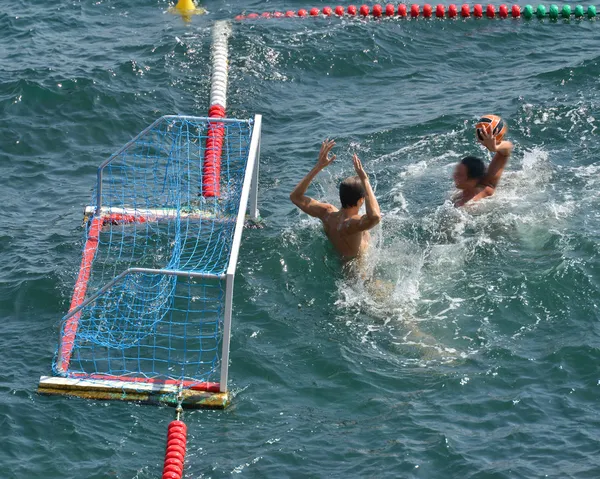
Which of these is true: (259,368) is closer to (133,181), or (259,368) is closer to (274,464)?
(274,464)

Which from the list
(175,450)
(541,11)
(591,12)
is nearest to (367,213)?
(175,450)

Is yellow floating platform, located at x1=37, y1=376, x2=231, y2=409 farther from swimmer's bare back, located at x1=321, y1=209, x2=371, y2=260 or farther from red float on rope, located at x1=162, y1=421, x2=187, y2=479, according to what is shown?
swimmer's bare back, located at x1=321, y1=209, x2=371, y2=260

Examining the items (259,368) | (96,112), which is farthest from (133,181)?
(259,368)

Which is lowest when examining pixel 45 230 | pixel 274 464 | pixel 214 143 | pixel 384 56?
pixel 274 464

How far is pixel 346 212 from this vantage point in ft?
30.5

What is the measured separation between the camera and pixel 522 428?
25.0 ft

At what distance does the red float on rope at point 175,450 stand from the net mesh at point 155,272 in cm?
76

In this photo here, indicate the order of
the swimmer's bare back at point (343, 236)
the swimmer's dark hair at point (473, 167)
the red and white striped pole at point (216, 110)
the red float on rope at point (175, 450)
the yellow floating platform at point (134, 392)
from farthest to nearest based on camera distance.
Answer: the red and white striped pole at point (216, 110) < the swimmer's dark hair at point (473, 167) < the swimmer's bare back at point (343, 236) < the yellow floating platform at point (134, 392) < the red float on rope at point (175, 450)

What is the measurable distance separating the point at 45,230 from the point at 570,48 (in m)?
9.50

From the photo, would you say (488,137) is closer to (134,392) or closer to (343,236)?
(343,236)

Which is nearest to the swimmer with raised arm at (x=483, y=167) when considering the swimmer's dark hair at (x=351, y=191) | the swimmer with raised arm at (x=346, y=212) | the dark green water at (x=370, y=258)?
the dark green water at (x=370, y=258)

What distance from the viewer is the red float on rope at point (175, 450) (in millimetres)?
7152

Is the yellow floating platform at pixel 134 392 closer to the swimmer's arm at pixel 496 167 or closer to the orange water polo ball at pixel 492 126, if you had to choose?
the swimmer's arm at pixel 496 167

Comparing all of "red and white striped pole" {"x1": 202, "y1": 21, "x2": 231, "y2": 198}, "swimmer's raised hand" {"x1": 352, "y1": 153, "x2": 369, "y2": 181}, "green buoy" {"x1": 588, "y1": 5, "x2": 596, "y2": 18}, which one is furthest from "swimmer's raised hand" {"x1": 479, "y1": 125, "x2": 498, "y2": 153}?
"green buoy" {"x1": 588, "y1": 5, "x2": 596, "y2": 18}
